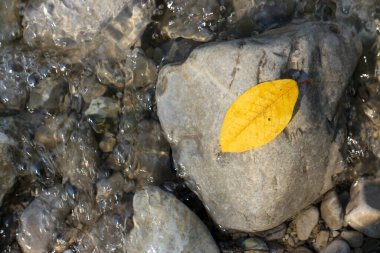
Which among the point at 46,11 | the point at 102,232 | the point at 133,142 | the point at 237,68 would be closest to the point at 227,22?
the point at 237,68

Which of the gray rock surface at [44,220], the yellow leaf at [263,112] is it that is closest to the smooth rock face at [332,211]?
the yellow leaf at [263,112]

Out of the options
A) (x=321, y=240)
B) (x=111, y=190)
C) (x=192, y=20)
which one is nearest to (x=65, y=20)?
(x=192, y=20)

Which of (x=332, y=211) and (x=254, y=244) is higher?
(x=332, y=211)

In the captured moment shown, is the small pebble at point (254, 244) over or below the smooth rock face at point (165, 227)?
below

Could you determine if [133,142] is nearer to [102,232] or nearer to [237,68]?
[102,232]

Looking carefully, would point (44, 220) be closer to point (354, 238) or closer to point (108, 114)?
point (108, 114)

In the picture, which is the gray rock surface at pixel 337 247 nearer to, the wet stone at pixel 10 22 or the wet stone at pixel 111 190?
the wet stone at pixel 111 190
